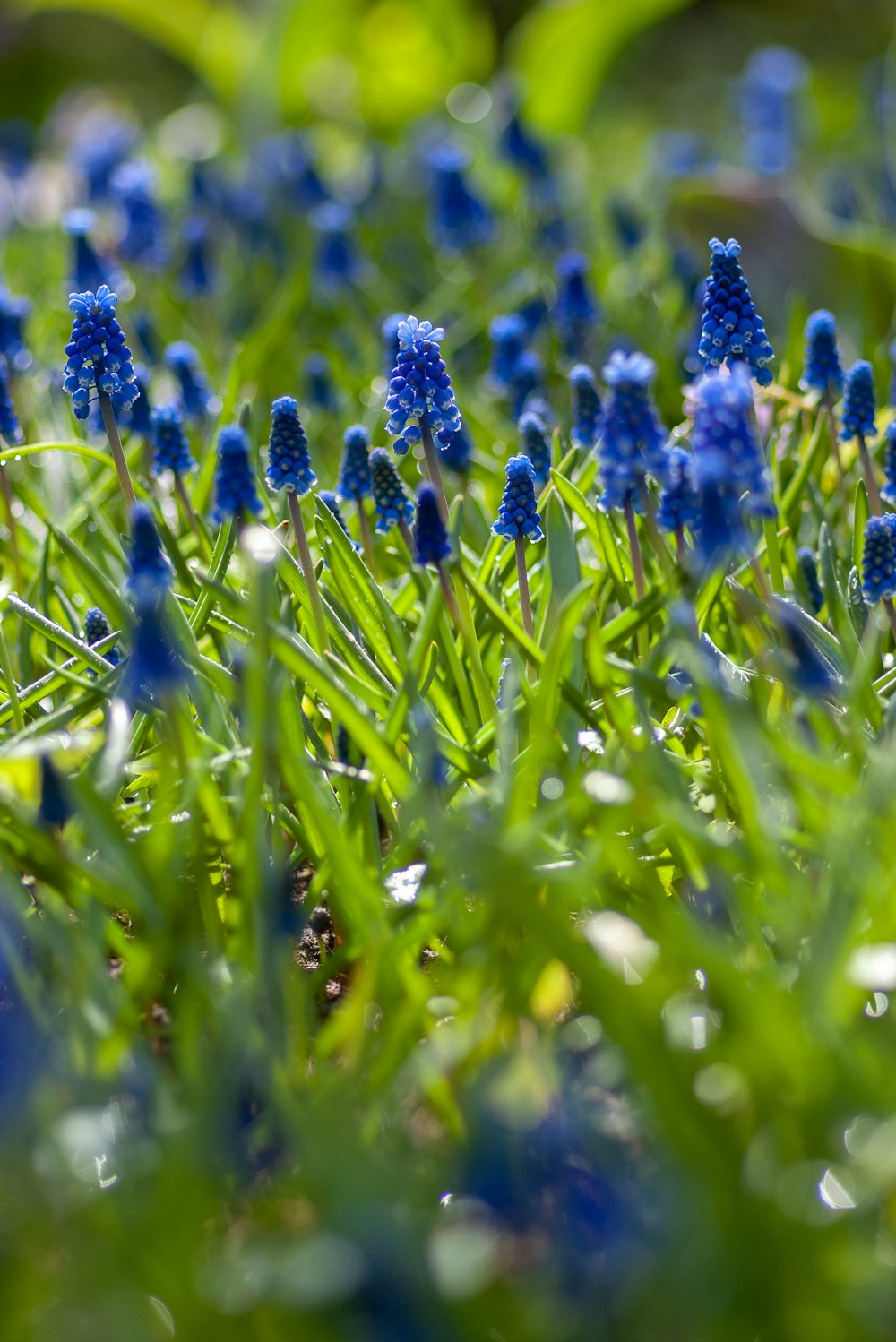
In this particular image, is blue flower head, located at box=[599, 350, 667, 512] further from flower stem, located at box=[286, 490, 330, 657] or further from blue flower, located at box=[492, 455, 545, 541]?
flower stem, located at box=[286, 490, 330, 657]

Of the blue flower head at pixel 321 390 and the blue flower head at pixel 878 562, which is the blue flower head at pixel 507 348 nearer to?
the blue flower head at pixel 321 390

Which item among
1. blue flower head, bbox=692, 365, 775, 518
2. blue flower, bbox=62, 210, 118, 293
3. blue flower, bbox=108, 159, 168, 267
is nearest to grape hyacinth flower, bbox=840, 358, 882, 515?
blue flower head, bbox=692, 365, 775, 518

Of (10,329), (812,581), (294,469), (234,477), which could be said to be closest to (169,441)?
(294,469)

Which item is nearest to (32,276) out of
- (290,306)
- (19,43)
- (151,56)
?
(290,306)

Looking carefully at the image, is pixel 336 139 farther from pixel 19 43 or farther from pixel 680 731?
pixel 680 731

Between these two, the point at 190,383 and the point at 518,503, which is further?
the point at 190,383

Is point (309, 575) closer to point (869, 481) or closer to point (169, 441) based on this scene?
point (169, 441)
